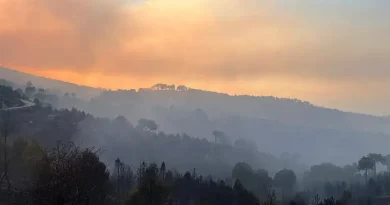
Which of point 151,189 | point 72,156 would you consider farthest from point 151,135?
point 72,156

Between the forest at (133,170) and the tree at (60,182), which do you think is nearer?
the tree at (60,182)

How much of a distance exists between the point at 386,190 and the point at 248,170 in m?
20.9

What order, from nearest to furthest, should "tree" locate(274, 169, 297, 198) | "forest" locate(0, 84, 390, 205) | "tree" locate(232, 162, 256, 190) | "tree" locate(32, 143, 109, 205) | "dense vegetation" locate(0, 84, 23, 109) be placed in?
"tree" locate(32, 143, 109, 205) → "forest" locate(0, 84, 390, 205) → "dense vegetation" locate(0, 84, 23, 109) → "tree" locate(232, 162, 256, 190) → "tree" locate(274, 169, 297, 198)

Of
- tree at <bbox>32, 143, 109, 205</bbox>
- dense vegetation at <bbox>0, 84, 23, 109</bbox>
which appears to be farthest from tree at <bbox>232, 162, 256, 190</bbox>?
tree at <bbox>32, 143, 109, 205</bbox>

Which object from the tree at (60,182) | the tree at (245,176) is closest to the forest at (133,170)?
the tree at (60,182)

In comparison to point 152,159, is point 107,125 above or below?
above

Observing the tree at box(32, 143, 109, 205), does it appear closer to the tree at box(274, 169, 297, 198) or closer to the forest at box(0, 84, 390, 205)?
the forest at box(0, 84, 390, 205)

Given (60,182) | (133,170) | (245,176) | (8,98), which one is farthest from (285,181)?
(60,182)

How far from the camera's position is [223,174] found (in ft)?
288

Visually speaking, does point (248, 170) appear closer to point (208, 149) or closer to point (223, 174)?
point (223, 174)

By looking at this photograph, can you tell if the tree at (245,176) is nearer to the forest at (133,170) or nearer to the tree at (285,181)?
the forest at (133,170)

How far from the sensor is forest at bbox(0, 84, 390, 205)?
16.1 m

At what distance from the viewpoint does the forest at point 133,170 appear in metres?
16.1

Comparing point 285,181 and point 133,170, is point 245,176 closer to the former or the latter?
point 285,181
